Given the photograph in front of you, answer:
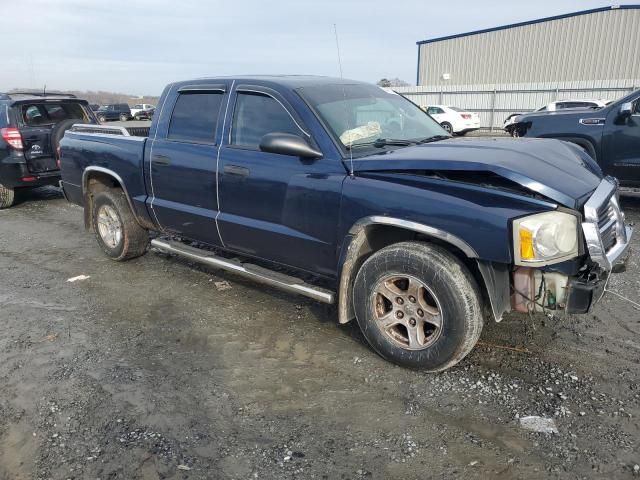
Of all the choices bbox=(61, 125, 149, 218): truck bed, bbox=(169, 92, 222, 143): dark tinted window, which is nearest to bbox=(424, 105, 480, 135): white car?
bbox=(61, 125, 149, 218): truck bed

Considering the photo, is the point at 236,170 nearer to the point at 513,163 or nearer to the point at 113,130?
the point at 513,163

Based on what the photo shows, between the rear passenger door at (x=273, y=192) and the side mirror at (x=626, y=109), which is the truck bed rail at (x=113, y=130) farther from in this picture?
the side mirror at (x=626, y=109)

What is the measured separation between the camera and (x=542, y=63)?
30203 millimetres

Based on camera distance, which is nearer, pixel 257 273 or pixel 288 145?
pixel 288 145

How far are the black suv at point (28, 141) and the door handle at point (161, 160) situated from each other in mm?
4675

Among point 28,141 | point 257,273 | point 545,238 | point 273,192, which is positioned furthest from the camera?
point 28,141

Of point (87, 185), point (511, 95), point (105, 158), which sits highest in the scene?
point (511, 95)

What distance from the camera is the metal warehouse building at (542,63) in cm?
2573

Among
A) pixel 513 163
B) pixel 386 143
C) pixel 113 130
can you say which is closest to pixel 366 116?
pixel 386 143

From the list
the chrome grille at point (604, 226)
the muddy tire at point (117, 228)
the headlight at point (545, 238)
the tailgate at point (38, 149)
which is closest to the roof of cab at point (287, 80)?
the muddy tire at point (117, 228)

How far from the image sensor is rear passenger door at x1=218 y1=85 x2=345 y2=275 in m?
3.48

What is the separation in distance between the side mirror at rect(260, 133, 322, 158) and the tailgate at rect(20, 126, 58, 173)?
21.7 feet

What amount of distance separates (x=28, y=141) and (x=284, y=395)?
738 centimetres

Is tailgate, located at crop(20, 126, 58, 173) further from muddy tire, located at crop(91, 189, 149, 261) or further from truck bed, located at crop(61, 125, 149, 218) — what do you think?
muddy tire, located at crop(91, 189, 149, 261)
